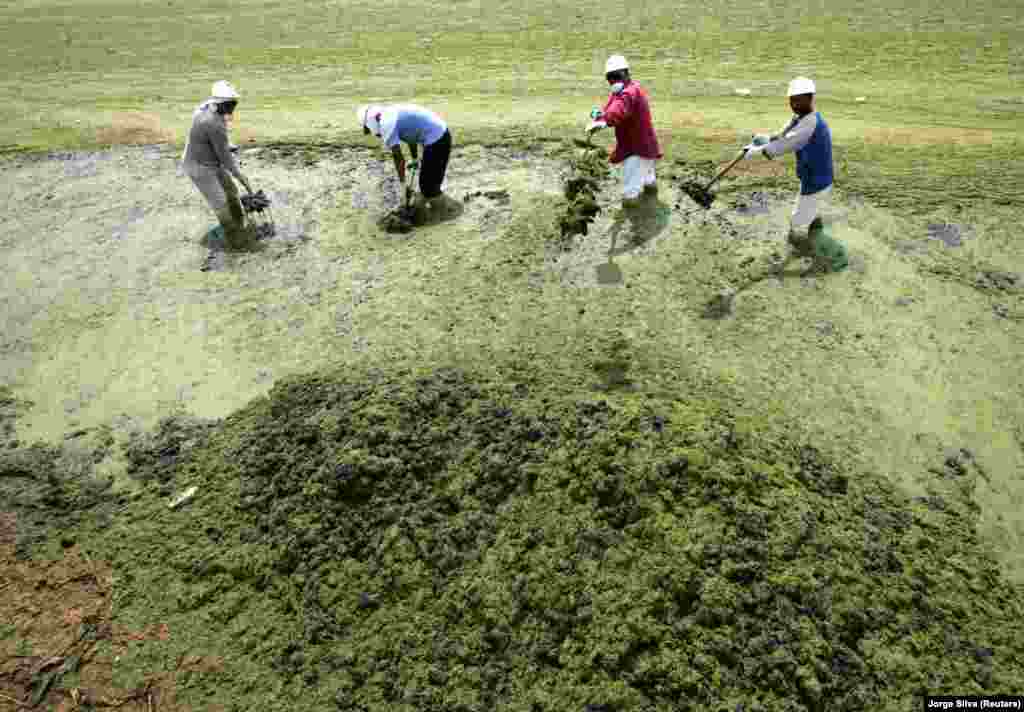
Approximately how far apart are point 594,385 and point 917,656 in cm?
249

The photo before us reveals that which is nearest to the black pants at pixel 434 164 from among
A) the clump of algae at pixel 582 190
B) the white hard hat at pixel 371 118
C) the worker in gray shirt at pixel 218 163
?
the white hard hat at pixel 371 118

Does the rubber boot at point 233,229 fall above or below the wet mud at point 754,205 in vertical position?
below

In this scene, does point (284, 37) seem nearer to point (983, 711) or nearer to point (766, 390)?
point (766, 390)

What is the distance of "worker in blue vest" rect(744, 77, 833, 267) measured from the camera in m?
5.75

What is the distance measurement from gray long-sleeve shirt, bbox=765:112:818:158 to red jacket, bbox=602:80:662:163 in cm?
132

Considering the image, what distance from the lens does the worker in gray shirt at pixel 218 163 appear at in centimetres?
668

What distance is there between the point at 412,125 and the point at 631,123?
2.33 metres

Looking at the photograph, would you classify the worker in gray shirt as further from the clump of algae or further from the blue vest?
the blue vest

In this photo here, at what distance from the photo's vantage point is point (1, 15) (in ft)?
60.7

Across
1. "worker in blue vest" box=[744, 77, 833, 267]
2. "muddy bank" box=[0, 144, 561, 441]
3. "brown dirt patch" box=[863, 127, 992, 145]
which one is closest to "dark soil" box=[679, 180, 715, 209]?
"worker in blue vest" box=[744, 77, 833, 267]

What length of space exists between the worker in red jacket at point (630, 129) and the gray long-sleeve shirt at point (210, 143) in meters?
3.79

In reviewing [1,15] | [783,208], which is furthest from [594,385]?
[1,15]

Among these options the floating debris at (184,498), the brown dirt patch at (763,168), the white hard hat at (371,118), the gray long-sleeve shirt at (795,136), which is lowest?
the floating debris at (184,498)

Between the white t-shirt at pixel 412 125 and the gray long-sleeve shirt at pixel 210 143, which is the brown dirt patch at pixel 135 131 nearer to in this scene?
the gray long-sleeve shirt at pixel 210 143
